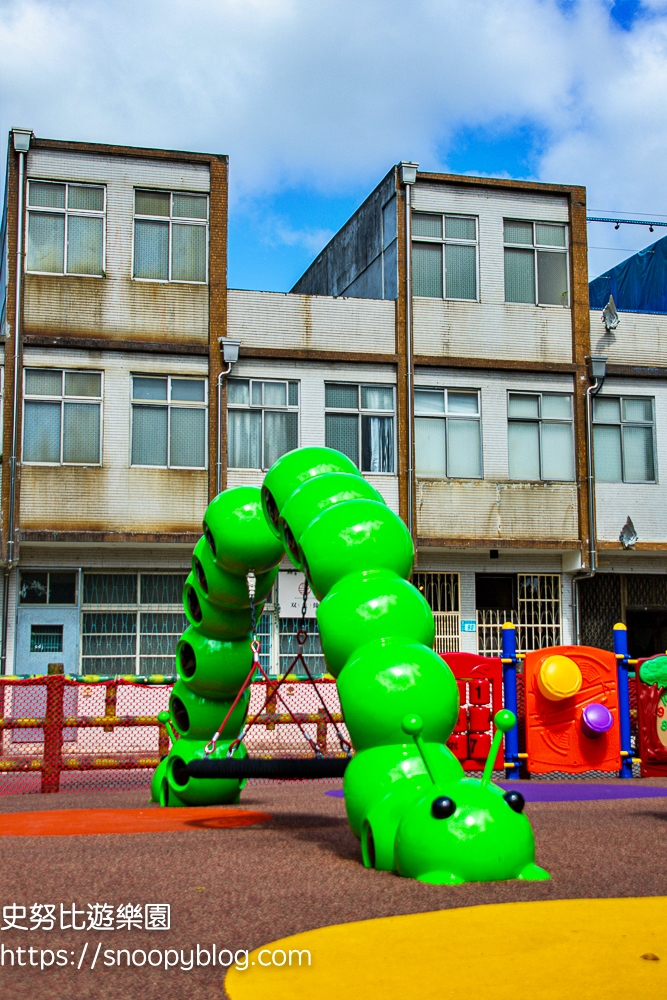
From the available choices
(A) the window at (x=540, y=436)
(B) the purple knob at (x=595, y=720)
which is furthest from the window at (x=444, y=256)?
(B) the purple knob at (x=595, y=720)

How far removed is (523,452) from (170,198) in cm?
904

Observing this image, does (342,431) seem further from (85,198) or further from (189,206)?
(85,198)

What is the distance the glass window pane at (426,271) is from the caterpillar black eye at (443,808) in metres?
18.4

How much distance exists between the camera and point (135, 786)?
563 inches

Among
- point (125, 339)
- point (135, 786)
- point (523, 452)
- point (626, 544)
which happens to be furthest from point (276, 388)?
point (135, 786)

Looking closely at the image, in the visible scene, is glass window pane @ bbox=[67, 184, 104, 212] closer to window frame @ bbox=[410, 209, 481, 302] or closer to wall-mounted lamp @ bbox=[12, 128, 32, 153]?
wall-mounted lamp @ bbox=[12, 128, 32, 153]

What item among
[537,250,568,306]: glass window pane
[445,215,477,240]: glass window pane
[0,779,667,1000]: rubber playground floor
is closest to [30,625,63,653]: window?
[445,215,477,240]: glass window pane

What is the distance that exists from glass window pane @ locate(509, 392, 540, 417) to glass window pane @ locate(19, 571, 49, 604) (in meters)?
10.3

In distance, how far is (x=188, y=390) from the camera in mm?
22422

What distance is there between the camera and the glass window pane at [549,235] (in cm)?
2466

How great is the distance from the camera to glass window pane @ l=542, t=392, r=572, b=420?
78.7 ft

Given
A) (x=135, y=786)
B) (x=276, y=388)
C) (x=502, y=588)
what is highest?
(x=276, y=388)

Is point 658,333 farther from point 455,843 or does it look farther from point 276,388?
point 455,843

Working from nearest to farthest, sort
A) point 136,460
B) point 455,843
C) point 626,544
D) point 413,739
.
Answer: point 455,843 → point 413,739 → point 136,460 → point 626,544
